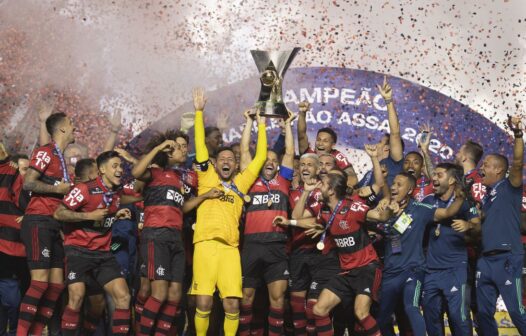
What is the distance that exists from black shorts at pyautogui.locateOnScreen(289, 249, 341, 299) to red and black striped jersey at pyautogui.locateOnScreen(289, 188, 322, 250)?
0.06 metres

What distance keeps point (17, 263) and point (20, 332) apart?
4.07 feet

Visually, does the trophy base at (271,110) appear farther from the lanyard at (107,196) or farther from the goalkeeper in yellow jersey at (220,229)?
the lanyard at (107,196)

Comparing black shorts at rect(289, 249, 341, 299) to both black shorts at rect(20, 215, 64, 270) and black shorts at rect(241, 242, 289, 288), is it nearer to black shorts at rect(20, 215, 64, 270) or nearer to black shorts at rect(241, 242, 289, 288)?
black shorts at rect(241, 242, 289, 288)

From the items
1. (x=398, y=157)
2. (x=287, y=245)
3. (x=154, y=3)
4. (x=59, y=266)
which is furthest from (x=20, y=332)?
(x=154, y=3)

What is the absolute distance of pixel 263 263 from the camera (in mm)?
9031

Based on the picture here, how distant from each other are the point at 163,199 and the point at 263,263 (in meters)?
1.24

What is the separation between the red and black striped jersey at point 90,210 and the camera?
855 centimetres

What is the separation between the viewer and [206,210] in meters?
8.91

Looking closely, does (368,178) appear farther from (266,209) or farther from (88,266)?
(88,266)

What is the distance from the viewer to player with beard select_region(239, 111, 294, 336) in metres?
9.02

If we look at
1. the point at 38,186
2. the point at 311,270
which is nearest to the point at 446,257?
the point at 311,270

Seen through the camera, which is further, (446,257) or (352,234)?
(446,257)

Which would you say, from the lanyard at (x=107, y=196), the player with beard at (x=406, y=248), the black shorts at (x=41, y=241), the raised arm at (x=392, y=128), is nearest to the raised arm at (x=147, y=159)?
the lanyard at (x=107, y=196)

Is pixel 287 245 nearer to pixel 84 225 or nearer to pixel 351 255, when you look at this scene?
pixel 351 255
